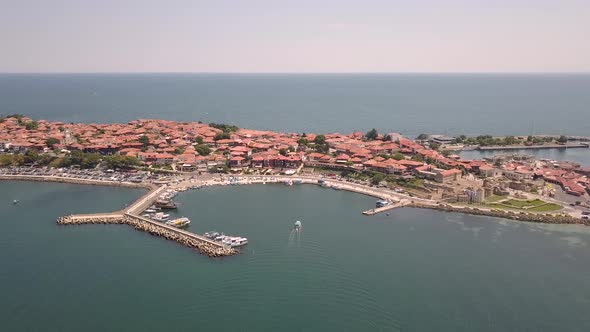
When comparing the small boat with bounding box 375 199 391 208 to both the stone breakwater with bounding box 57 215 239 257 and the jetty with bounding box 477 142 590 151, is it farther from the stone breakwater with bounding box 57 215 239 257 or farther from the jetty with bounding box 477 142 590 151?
the jetty with bounding box 477 142 590 151

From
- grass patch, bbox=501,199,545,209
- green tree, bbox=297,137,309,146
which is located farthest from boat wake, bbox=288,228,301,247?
green tree, bbox=297,137,309,146

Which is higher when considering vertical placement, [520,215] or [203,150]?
[203,150]

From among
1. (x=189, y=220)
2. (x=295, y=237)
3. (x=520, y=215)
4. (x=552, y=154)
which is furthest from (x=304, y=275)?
(x=552, y=154)

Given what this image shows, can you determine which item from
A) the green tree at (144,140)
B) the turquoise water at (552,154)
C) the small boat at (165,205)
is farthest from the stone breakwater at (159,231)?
the turquoise water at (552,154)

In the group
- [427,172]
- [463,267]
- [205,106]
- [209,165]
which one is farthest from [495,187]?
[205,106]

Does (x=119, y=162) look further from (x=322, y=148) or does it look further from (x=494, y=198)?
(x=494, y=198)

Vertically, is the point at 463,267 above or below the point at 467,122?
below

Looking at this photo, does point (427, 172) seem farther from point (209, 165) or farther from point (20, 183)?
point (20, 183)

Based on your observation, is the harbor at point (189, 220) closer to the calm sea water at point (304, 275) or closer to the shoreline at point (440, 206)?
the shoreline at point (440, 206)
